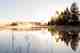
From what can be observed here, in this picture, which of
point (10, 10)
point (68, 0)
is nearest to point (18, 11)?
point (10, 10)

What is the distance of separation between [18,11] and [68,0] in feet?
1.32

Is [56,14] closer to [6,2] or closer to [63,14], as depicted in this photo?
[63,14]

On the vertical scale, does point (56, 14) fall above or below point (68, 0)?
below

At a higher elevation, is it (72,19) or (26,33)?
(72,19)

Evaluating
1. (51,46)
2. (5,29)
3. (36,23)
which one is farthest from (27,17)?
(51,46)

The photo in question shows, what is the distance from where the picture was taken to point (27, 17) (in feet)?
3.74

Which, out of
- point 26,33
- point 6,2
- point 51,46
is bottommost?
point 51,46

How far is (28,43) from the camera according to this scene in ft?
3.78

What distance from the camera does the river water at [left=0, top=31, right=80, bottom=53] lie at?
1.14 m

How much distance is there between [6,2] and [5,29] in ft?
0.69

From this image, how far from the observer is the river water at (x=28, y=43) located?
1143 mm

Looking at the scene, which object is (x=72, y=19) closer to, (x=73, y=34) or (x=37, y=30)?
(x=73, y=34)

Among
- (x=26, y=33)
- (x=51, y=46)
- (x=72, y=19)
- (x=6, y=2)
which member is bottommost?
(x=51, y=46)

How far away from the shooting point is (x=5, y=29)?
1140 mm
